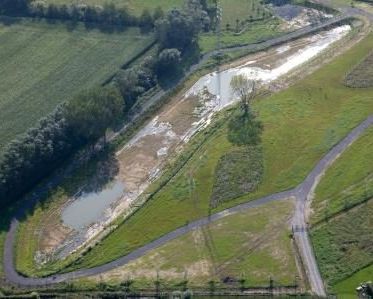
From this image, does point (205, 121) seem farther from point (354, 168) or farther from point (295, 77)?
point (354, 168)

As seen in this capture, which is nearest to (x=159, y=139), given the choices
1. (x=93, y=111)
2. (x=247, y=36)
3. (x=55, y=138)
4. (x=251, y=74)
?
(x=93, y=111)

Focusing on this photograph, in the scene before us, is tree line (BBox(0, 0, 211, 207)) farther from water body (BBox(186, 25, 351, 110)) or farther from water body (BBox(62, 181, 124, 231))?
water body (BBox(62, 181, 124, 231))

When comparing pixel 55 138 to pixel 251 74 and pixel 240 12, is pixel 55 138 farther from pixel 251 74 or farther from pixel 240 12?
pixel 240 12

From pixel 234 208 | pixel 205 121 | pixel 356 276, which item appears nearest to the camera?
pixel 356 276

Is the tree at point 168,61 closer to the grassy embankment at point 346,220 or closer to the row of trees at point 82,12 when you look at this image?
the row of trees at point 82,12

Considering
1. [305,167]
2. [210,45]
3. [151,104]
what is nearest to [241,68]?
[210,45]

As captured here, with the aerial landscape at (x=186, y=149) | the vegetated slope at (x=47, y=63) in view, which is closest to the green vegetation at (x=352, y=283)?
the aerial landscape at (x=186, y=149)

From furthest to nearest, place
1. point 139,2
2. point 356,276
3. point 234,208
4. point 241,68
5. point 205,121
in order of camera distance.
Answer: point 139,2, point 241,68, point 205,121, point 234,208, point 356,276

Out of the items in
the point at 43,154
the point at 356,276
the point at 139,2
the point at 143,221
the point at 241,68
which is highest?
the point at 139,2
